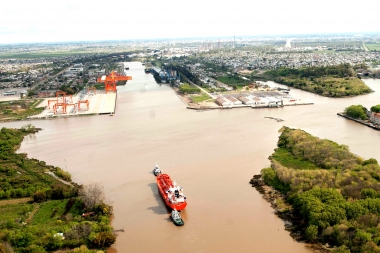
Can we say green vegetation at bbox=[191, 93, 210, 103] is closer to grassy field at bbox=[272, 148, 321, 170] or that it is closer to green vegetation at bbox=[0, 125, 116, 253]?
grassy field at bbox=[272, 148, 321, 170]

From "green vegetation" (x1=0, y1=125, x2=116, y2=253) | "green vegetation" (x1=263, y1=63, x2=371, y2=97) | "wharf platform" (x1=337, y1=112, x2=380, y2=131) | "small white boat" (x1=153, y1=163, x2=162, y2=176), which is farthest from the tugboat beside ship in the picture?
"green vegetation" (x1=263, y1=63, x2=371, y2=97)

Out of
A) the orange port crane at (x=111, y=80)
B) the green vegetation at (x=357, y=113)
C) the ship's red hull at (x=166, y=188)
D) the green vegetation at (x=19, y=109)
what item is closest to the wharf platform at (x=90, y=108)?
the green vegetation at (x=19, y=109)

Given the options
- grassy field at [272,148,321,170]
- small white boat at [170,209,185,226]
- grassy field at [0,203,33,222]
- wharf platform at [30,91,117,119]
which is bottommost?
small white boat at [170,209,185,226]

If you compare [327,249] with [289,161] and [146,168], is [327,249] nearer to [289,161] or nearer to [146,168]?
[289,161]

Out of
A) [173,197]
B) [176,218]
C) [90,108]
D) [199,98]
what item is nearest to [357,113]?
[199,98]

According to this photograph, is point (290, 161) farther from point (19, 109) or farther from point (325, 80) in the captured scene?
point (325, 80)

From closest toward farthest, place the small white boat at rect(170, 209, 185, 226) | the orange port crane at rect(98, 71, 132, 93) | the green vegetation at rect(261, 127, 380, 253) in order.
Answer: the green vegetation at rect(261, 127, 380, 253), the small white boat at rect(170, 209, 185, 226), the orange port crane at rect(98, 71, 132, 93)

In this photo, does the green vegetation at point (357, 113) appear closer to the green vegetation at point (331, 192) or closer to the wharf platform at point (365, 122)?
the wharf platform at point (365, 122)

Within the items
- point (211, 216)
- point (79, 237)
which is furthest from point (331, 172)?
point (79, 237)
